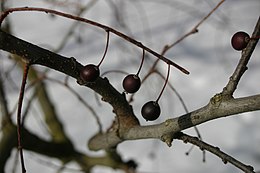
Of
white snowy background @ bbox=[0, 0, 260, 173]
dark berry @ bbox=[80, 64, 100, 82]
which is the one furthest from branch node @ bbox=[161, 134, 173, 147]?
white snowy background @ bbox=[0, 0, 260, 173]

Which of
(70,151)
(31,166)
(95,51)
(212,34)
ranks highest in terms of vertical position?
(212,34)

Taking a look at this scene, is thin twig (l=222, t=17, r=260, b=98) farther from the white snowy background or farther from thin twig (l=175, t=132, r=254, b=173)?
the white snowy background

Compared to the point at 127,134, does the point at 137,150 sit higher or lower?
higher

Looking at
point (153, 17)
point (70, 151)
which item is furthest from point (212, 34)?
point (70, 151)

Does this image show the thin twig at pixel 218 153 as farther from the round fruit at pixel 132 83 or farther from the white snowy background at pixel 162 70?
the white snowy background at pixel 162 70

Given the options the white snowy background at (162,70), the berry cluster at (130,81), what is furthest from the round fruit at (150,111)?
the white snowy background at (162,70)

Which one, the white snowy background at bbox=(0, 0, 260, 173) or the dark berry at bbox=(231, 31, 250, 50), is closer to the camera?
the dark berry at bbox=(231, 31, 250, 50)

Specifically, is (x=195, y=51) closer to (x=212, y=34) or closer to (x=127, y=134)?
(x=212, y=34)

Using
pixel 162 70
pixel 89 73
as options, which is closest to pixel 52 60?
pixel 89 73
